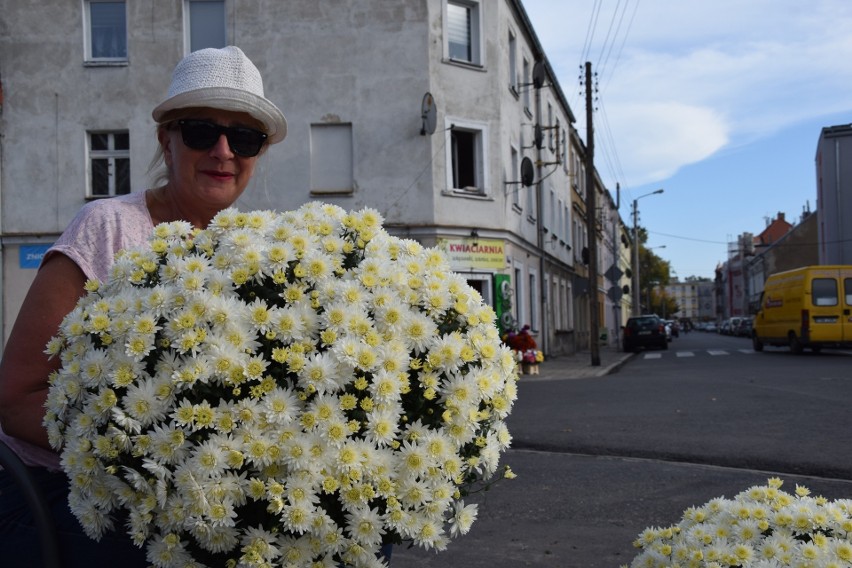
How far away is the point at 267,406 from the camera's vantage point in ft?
4.87

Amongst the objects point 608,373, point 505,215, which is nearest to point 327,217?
point 608,373

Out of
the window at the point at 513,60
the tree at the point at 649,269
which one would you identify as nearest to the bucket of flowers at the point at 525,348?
the window at the point at 513,60

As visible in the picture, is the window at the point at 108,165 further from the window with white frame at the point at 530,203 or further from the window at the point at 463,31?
the window with white frame at the point at 530,203

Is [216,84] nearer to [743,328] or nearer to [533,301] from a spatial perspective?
[533,301]

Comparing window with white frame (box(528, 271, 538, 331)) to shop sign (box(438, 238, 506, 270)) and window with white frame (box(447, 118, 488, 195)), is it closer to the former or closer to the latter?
shop sign (box(438, 238, 506, 270))

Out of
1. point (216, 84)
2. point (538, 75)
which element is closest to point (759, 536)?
point (216, 84)

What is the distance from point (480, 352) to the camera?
1713mm

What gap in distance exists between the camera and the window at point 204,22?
20547 mm

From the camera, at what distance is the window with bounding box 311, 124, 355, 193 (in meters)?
20.6

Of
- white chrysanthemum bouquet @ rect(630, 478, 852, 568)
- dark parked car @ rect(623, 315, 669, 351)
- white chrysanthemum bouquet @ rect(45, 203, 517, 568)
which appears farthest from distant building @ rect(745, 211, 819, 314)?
white chrysanthemum bouquet @ rect(45, 203, 517, 568)

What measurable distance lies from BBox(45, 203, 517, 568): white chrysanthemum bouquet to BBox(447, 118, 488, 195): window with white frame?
20.0m

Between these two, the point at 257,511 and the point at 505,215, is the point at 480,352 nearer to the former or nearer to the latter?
the point at 257,511

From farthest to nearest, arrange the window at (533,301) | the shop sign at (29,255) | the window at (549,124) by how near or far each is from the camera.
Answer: the window at (549,124) → the window at (533,301) → the shop sign at (29,255)

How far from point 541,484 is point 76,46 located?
737 inches
